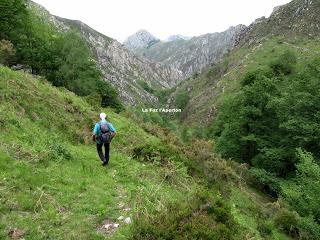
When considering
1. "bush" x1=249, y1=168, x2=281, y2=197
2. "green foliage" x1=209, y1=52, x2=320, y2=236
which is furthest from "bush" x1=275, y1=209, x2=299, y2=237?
"bush" x1=249, y1=168, x2=281, y2=197

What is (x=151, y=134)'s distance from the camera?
29156mm

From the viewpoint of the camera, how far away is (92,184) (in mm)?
13289

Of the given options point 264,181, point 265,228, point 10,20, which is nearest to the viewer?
point 265,228

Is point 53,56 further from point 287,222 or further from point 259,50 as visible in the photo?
point 259,50

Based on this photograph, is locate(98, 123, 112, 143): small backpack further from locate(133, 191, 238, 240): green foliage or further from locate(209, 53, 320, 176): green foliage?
locate(209, 53, 320, 176): green foliage

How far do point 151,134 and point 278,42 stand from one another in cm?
12654

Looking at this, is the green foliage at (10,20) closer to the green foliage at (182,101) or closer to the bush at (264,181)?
the bush at (264,181)

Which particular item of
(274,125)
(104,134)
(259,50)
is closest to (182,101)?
(259,50)

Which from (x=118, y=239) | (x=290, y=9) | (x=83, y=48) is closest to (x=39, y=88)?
(x=118, y=239)

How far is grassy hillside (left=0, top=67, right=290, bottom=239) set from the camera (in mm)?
9469

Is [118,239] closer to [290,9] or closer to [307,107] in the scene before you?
[307,107]

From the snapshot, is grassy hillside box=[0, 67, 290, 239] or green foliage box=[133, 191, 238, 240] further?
grassy hillside box=[0, 67, 290, 239]

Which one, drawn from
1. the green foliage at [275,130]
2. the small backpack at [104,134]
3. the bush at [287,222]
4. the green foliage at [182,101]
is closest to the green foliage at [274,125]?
the green foliage at [275,130]

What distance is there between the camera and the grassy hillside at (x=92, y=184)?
31.1 ft
